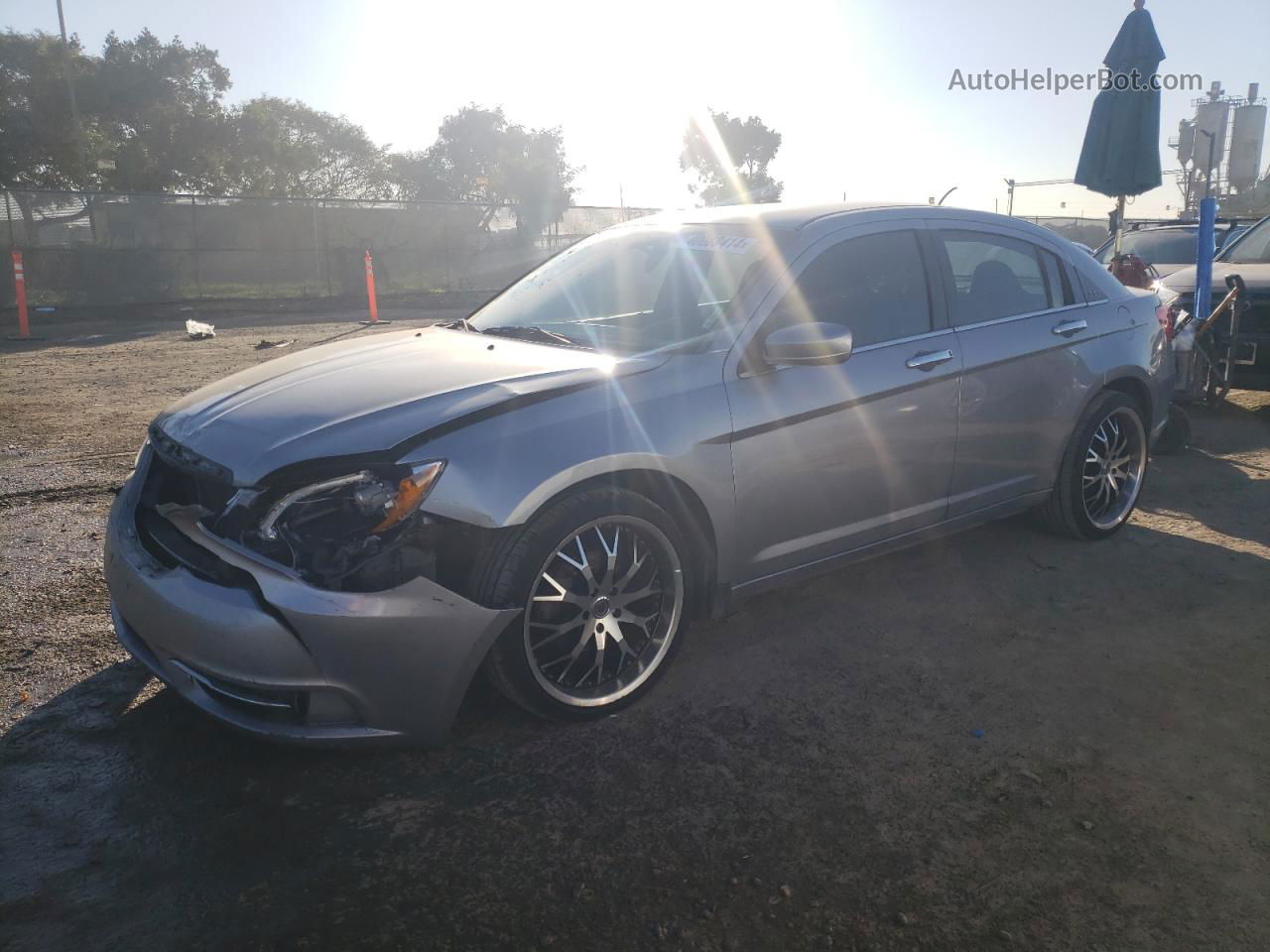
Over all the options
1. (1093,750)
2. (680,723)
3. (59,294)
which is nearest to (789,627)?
(680,723)

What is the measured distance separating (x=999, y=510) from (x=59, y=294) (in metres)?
21.0

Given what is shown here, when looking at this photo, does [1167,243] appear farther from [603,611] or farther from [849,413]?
[603,611]

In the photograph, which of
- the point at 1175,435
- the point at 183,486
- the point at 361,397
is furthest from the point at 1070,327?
the point at 183,486

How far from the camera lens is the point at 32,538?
15.6 feet

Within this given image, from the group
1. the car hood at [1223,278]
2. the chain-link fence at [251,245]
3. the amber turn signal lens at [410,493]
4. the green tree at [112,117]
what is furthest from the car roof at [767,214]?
the green tree at [112,117]

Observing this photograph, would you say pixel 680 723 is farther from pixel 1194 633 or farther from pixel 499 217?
pixel 499 217

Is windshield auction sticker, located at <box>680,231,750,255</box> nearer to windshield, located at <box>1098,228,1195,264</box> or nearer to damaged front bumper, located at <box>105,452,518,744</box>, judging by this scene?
damaged front bumper, located at <box>105,452,518,744</box>

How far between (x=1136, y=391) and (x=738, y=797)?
359cm

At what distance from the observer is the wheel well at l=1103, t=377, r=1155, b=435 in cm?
500

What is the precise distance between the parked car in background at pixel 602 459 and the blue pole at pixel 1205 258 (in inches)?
140

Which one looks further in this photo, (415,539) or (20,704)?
(20,704)

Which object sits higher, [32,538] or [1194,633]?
[32,538]

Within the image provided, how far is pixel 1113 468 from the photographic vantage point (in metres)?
5.06

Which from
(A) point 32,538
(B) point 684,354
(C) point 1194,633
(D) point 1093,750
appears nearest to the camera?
(D) point 1093,750
